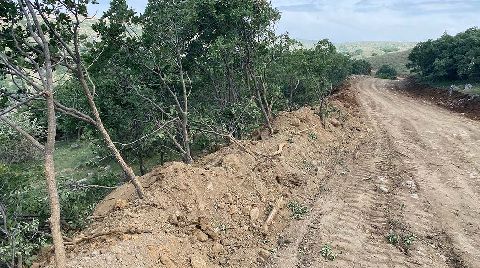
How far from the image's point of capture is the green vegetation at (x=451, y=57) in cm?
3712

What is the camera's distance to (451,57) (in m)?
41.6

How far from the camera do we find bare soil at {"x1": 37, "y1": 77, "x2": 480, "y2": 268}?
9.27 meters

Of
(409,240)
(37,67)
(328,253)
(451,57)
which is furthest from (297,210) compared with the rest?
(451,57)

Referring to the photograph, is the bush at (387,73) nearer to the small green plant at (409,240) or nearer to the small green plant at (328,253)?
the small green plant at (409,240)

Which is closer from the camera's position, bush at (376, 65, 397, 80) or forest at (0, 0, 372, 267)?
forest at (0, 0, 372, 267)

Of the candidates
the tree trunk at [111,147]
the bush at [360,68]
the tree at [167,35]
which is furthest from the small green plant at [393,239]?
the bush at [360,68]

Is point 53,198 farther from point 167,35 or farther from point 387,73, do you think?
point 387,73

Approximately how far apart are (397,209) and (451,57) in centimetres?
3563

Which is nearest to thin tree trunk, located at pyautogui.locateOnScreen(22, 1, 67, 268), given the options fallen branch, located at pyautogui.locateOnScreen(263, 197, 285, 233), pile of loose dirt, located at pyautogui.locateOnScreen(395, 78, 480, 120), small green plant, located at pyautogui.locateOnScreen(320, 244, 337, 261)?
fallen branch, located at pyautogui.locateOnScreen(263, 197, 285, 233)

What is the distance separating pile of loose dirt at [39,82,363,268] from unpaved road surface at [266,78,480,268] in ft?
2.47

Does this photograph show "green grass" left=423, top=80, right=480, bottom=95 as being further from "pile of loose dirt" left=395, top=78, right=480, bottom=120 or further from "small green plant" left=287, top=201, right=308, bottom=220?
"small green plant" left=287, top=201, right=308, bottom=220

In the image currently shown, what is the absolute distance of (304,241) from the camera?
10.5m

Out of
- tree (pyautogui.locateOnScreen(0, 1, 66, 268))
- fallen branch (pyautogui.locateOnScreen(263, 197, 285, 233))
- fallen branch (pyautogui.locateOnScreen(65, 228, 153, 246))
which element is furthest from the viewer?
fallen branch (pyautogui.locateOnScreen(263, 197, 285, 233))

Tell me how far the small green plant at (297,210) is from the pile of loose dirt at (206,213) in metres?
0.09
